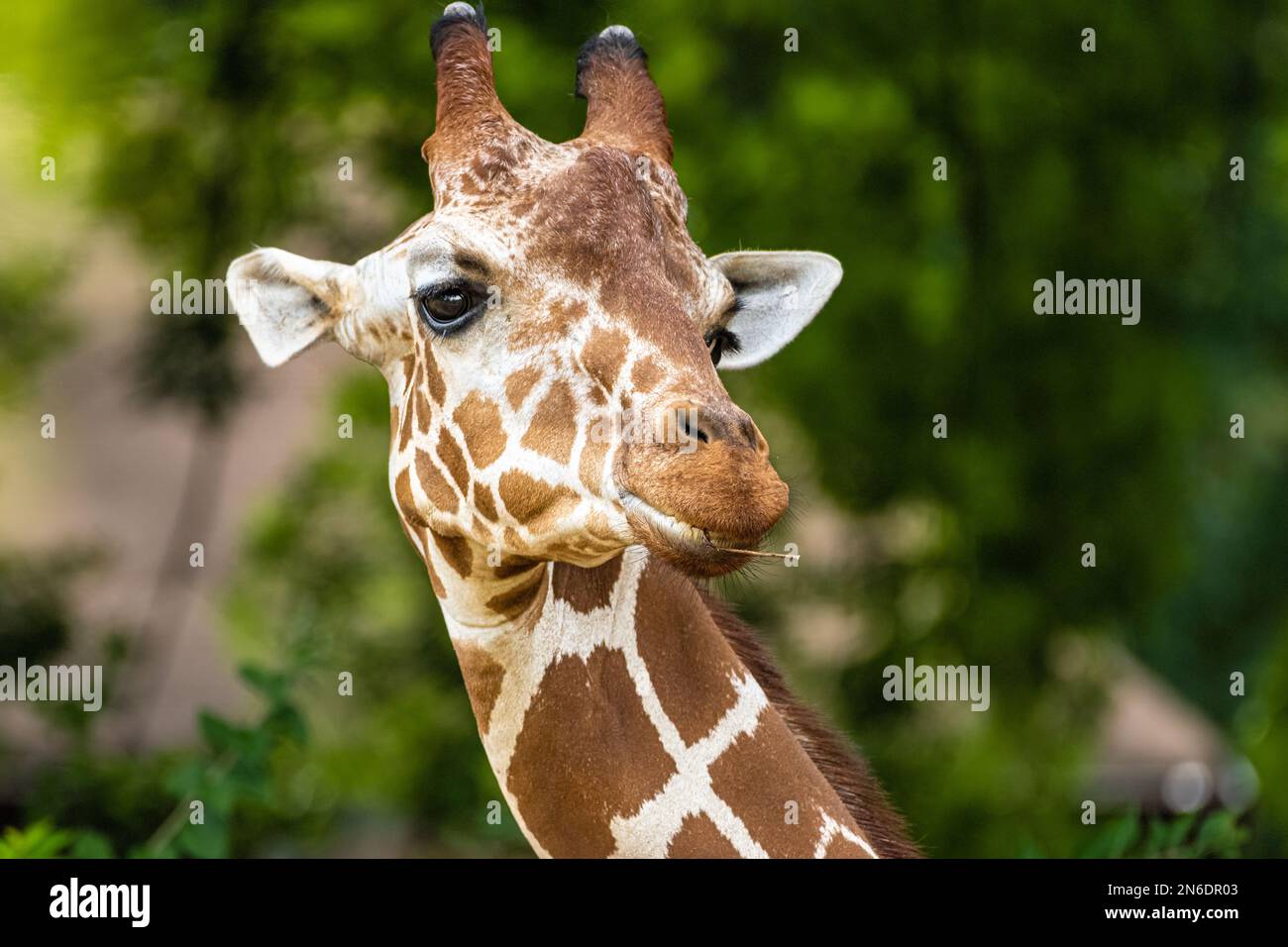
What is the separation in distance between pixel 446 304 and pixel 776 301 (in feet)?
2.93

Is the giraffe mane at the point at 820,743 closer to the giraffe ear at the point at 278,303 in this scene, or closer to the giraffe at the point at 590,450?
the giraffe at the point at 590,450

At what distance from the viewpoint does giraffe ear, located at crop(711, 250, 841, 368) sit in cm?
364

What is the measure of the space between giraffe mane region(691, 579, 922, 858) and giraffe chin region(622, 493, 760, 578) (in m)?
0.89

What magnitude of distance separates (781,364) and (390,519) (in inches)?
105

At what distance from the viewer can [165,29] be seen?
9.00m

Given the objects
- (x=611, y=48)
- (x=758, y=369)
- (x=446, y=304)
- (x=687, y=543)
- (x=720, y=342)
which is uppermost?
(x=611, y=48)

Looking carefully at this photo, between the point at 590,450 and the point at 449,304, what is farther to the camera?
the point at 449,304

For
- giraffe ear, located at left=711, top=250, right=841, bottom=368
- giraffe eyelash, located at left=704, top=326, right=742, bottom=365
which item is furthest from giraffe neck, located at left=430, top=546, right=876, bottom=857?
giraffe ear, located at left=711, top=250, right=841, bottom=368

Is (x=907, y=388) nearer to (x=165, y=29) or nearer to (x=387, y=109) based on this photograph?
(x=387, y=109)

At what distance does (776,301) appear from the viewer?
3.67 metres

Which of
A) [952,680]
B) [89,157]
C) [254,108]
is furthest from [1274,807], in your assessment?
[89,157]

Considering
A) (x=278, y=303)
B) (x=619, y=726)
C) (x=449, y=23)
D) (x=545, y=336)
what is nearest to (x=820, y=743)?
(x=619, y=726)

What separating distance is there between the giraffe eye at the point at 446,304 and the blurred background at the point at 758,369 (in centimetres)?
530

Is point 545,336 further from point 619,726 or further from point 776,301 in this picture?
point 619,726
